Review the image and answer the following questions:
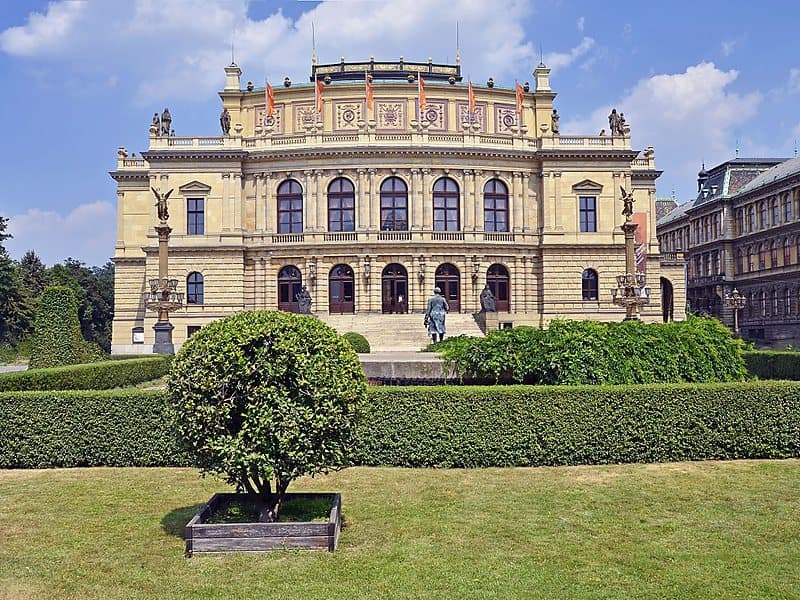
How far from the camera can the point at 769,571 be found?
783cm

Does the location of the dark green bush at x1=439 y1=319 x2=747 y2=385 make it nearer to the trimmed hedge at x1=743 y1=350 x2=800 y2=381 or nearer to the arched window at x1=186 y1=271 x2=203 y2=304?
the trimmed hedge at x1=743 y1=350 x2=800 y2=381

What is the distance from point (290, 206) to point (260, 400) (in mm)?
44409

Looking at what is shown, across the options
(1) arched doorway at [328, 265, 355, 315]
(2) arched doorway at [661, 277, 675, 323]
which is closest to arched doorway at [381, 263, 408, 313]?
(1) arched doorway at [328, 265, 355, 315]

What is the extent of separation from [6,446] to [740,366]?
15.6 metres

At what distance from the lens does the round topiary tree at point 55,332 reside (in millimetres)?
26047

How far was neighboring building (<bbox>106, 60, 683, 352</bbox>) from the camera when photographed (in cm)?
5091

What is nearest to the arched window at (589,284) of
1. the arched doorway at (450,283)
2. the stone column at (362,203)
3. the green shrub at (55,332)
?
the arched doorway at (450,283)

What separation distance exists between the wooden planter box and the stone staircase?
3208 cm

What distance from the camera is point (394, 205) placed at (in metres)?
51.7

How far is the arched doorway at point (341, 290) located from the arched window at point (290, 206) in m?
4.12

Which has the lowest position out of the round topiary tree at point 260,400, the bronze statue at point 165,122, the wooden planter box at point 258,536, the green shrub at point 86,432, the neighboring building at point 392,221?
the wooden planter box at point 258,536

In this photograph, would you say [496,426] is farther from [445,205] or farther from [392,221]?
[445,205]

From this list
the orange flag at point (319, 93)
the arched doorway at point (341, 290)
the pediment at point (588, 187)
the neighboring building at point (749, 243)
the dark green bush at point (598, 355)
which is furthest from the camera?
the neighboring building at point (749, 243)

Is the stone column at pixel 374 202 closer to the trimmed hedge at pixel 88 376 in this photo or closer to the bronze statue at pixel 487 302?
the bronze statue at pixel 487 302
